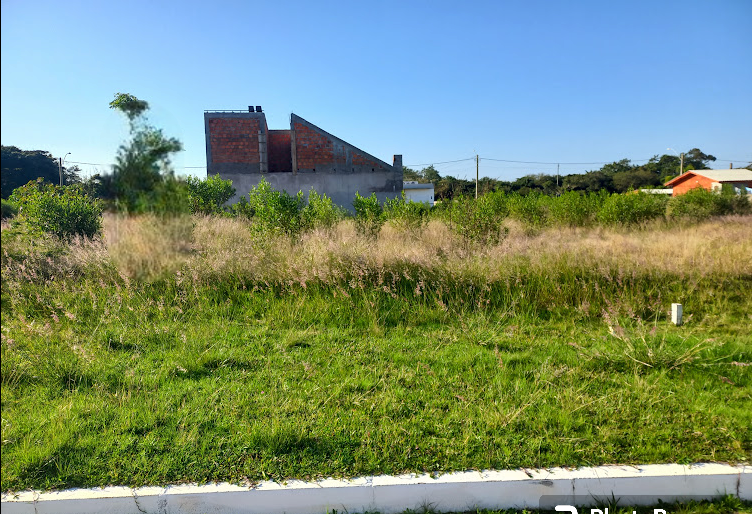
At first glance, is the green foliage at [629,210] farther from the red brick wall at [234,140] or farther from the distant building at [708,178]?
the distant building at [708,178]

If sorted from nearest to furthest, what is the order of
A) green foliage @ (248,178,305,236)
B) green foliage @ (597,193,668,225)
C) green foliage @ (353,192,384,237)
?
green foliage @ (248,178,305,236) < green foliage @ (353,192,384,237) < green foliage @ (597,193,668,225)

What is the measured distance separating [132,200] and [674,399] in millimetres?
4193

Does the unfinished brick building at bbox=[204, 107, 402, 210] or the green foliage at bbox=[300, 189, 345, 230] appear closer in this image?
the green foliage at bbox=[300, 189, 345, 230]

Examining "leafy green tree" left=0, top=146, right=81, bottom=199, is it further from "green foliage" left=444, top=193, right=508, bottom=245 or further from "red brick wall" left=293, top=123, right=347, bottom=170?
"red brick wall" left=293, top=123, right=347, bottom=170

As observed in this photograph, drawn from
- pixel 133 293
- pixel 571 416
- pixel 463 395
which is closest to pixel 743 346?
pixel 571 416

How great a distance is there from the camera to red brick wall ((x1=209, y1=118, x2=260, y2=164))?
76.9ft

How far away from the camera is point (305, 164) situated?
23672mm

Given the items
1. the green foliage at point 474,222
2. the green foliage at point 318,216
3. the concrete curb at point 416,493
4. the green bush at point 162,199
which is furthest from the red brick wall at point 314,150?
the green bush at point 162,199

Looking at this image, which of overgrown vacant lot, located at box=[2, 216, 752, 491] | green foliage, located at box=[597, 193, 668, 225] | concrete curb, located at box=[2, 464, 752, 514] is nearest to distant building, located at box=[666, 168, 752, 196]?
green foliage, located at box=[597, 193, 668, 225]

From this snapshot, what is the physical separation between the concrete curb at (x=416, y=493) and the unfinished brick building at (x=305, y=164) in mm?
21154

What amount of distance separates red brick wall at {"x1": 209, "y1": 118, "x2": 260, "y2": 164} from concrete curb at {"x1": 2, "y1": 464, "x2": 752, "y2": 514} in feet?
73.9

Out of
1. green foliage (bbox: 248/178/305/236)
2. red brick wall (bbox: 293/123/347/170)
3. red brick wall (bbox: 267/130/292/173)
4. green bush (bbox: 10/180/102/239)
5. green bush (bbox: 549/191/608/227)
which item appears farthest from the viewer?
red brick wall (bbox: 267/130/292/173)

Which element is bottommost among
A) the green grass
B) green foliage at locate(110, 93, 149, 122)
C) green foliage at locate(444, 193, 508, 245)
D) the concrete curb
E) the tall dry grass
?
the green grass

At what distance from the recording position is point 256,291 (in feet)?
Answer: 22.0
